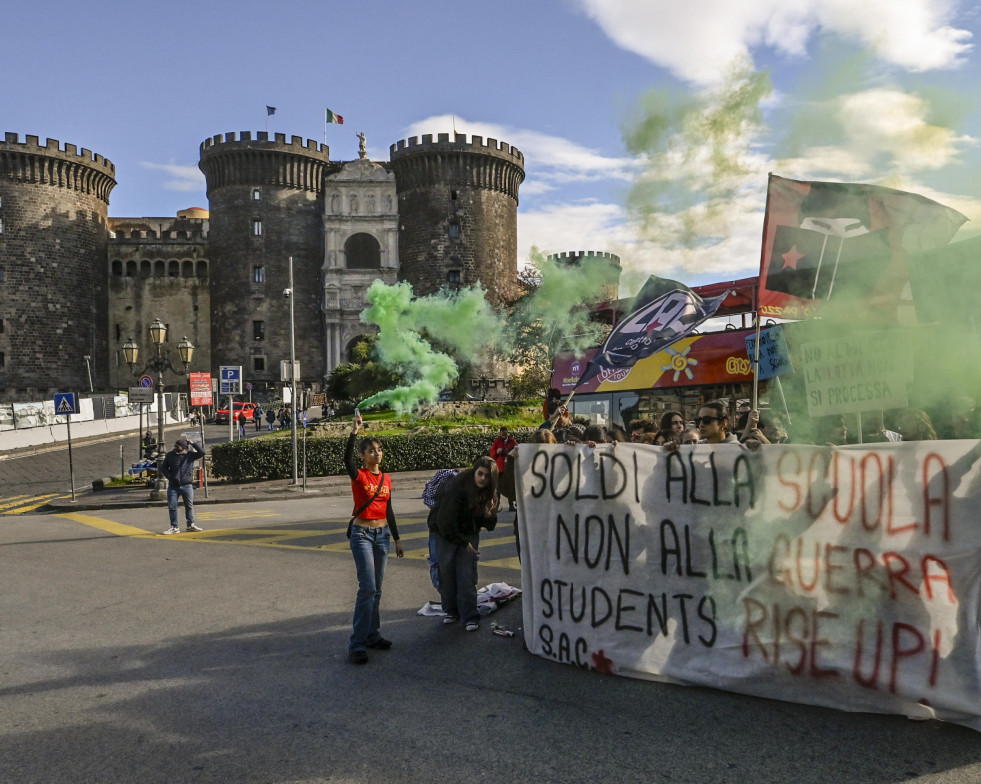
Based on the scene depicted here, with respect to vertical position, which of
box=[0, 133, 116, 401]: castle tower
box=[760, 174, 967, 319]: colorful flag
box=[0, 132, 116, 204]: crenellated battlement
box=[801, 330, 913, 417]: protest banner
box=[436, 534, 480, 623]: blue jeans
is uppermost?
box=[0, 132, 116, 204]: crenellated battlement

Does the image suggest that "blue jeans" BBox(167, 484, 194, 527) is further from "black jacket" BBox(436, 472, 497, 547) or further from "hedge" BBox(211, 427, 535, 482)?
"hedge" BBox(211, 427, 535, 482)

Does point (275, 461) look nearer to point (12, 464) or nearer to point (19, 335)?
point (12, 464)

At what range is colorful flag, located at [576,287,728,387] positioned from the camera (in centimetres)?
727

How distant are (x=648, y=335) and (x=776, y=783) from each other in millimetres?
4240

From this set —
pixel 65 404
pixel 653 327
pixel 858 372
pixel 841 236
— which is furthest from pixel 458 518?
pixel 65 404

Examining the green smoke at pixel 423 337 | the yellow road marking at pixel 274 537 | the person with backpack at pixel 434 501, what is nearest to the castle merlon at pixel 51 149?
the green smoke at pixel 423 337

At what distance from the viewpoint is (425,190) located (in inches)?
2589

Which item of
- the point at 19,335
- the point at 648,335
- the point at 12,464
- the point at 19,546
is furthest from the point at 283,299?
the point at 648,335

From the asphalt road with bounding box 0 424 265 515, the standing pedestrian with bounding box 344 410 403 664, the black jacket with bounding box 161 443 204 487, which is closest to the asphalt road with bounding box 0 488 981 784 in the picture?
the standing pedestrian with bounding box 344 410 403 664

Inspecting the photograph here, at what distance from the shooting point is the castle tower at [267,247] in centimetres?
6569

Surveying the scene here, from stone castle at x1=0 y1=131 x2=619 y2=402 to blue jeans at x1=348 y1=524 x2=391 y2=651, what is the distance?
5740 cm

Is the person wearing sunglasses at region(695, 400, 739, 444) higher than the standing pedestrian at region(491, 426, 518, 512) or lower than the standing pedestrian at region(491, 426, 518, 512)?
higher

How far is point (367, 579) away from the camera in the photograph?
6.22m

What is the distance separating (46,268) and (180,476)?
59271mm
